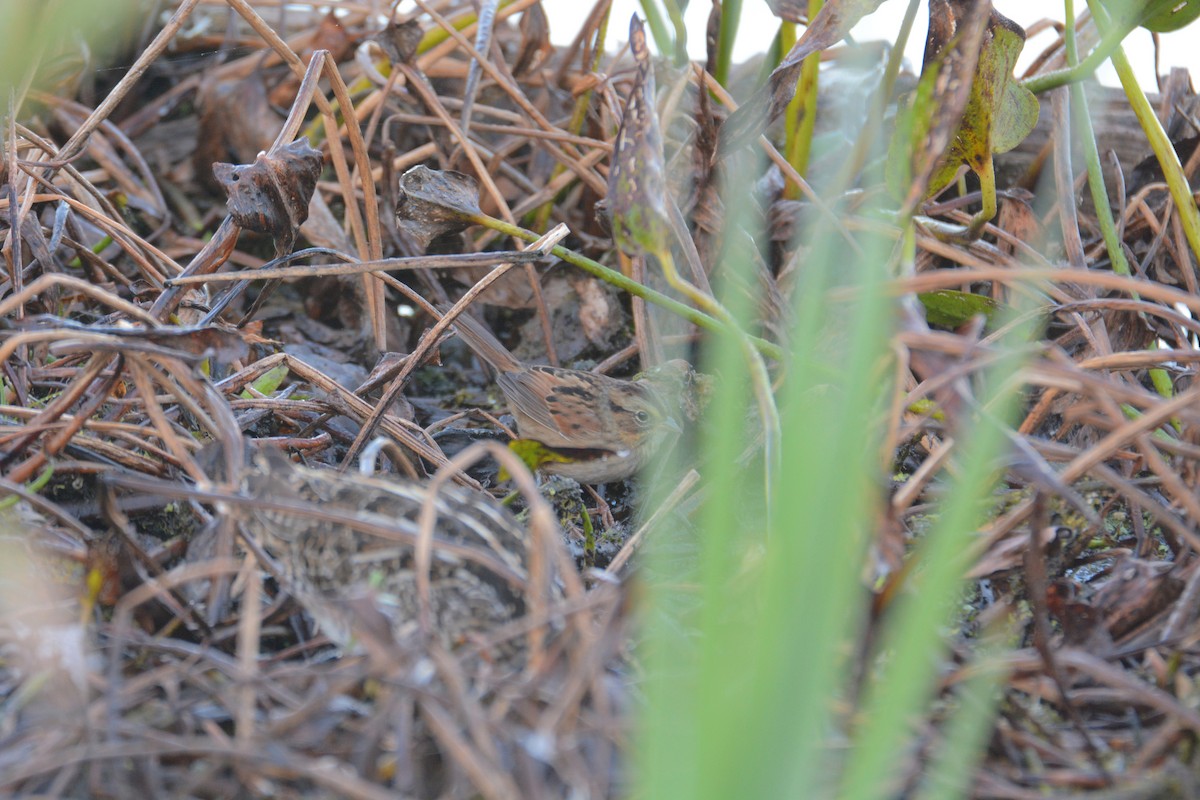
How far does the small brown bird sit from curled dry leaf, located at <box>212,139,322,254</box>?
76cm

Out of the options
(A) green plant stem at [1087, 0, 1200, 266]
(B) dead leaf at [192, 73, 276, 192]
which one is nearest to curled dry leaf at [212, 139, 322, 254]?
(B) dead leaf at [192, 73, 276, 192]

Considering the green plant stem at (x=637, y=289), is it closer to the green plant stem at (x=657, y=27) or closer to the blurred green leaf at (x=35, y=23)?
the green plant stem at (x=657, y=27)

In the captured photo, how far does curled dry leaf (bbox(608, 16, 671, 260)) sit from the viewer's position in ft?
5.72

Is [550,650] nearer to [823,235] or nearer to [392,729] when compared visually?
[392,729]

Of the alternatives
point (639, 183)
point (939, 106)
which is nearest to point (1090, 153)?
point (939, 106)

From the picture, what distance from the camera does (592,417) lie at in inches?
108

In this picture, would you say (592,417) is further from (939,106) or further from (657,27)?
(939,106)

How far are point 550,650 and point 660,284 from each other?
1.85 m

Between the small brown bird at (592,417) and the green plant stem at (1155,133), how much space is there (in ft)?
4.32

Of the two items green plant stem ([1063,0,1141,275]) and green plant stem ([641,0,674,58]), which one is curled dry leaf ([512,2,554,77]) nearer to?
green plant stem ([641,0,674,58])

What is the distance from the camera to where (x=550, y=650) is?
1.39 meters

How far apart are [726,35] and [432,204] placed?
4.00ft

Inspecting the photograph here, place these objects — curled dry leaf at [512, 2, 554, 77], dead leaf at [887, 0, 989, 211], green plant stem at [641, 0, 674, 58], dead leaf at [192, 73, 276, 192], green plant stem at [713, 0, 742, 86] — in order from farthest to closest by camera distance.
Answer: dead leaf at [192, 73, 276, 192] < curled dry leaf at [512, 2, 554, 77] < green plant stem at [713, 0, 742, 86] < green plant stem at [641, 0, 674, 58] < dead leaf at [887, 0, 989, 211]

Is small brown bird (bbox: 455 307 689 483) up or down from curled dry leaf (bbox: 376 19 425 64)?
down
